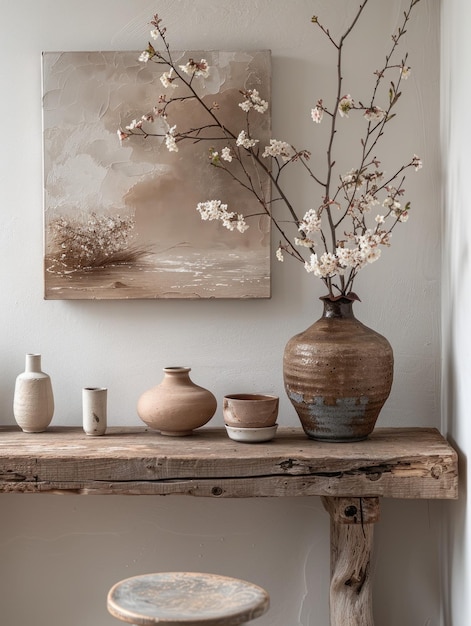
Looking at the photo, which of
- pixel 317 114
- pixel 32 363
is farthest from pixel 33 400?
pixel 317 114

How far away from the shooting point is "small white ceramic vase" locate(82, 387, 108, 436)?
7.37ft

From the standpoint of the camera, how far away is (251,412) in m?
2.11

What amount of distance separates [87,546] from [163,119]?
1.31 meters

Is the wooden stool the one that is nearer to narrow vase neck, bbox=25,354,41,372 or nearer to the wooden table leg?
the wooden table leg

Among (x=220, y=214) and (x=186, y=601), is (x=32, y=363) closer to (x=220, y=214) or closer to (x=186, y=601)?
(x=220, y=214)

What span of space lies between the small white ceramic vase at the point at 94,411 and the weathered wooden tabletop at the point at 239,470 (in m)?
0.19

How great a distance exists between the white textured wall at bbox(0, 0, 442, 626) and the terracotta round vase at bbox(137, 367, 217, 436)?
8.0 inches

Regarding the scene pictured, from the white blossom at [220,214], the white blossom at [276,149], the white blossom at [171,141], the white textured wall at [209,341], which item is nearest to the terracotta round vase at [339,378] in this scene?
the white textured wall at [209,341]

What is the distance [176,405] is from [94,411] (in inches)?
9.7

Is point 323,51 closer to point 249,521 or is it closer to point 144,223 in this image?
point 144,223

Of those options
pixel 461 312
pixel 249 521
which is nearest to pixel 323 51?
pixel 461 312

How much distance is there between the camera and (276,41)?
2400 millimetres

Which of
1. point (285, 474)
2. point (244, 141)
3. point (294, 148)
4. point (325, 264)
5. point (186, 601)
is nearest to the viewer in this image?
point (186, 601)

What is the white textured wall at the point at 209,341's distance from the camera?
2.39 m
